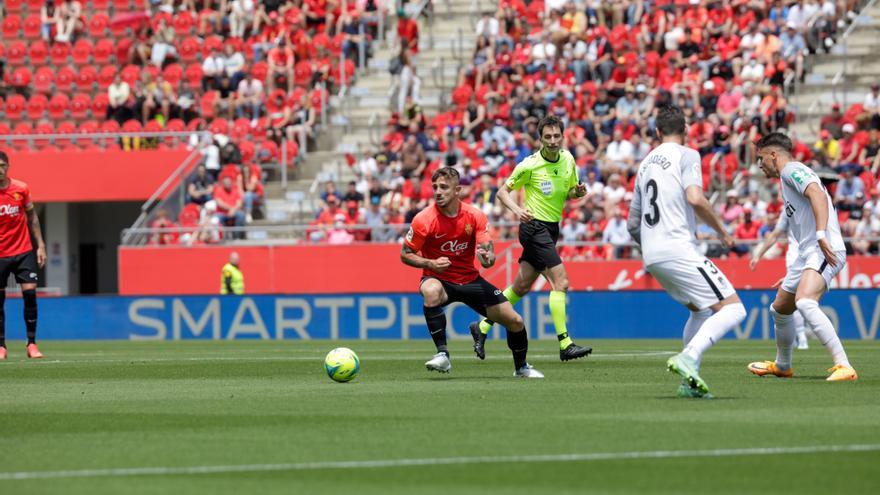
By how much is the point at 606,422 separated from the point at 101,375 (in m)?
7.61

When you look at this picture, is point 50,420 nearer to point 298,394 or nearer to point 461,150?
point 298,394

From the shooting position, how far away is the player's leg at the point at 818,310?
13.5 metres

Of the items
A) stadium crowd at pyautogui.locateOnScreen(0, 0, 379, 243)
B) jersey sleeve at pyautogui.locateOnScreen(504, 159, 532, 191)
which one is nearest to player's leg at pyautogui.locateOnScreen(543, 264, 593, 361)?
jersey sleeve at pyautogui.locateOnScreen(504, 159, 532, 191)

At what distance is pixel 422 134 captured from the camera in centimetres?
3444

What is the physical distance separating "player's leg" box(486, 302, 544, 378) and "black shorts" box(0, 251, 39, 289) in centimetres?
716

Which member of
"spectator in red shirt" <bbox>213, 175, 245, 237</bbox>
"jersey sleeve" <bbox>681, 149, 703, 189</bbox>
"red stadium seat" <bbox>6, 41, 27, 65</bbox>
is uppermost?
"red stadium seat" <bbox>6, 41, 27, 65</bbox>

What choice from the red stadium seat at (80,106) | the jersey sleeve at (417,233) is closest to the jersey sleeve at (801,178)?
the jersey sleeve at (417,233)

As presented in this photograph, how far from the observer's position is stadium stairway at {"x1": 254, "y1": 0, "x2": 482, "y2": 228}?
35781 mm

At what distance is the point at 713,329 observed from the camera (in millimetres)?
11555

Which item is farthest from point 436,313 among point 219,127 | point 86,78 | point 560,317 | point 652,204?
point 86,78

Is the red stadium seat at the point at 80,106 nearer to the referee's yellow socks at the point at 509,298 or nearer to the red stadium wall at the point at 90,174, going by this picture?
the red stadium wall at the point at 90,174

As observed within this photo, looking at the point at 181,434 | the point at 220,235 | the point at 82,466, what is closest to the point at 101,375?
the point at 181,434

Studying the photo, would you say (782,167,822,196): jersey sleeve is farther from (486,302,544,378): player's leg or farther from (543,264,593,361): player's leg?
(543,264,593,361): player's leg

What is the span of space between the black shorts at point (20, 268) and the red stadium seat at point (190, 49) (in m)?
21.7
